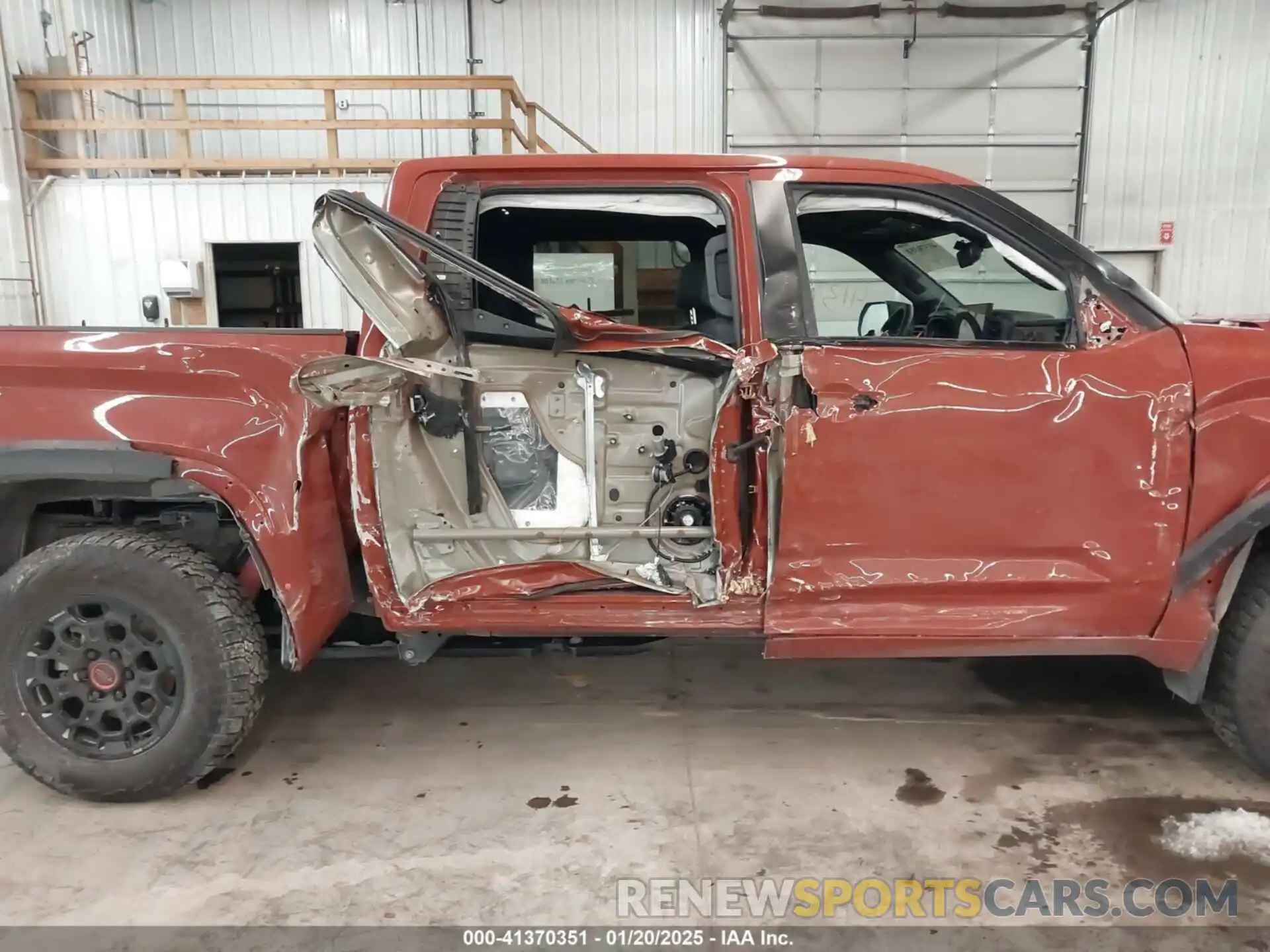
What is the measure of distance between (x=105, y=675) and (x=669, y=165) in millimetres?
2344

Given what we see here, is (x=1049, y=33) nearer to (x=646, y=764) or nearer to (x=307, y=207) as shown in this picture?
(x=307, y=207)

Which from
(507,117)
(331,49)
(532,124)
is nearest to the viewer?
(507,117)

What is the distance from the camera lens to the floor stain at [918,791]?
8.39 feet

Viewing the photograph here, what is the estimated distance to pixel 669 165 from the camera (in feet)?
8.33

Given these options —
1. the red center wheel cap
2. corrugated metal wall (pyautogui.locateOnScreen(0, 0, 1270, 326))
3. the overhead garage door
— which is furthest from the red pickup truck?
corrugated metal wall (pyautogui.locateOnScreen(0, 0, 1270, 326))

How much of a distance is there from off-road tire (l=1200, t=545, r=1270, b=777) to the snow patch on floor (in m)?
0.23

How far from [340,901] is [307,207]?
23.2ft

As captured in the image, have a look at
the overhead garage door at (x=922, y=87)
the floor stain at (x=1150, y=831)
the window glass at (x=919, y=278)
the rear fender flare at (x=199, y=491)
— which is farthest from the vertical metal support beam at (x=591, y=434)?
the overhead garage door at (x=922, y=87)

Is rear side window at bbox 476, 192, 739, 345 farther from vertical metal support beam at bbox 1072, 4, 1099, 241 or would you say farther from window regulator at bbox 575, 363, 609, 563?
vertical metal support beam at bbox 1072, 4, 1099, 241

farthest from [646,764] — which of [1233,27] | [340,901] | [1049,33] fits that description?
[1233,27]

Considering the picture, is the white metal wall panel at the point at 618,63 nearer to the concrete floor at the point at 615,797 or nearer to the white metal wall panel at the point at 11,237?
the white metal wall panel at the point at 11,237

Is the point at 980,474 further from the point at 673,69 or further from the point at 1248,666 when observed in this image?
the point at 673,69

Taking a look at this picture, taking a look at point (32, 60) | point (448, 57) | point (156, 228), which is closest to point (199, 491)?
point (156, 228)

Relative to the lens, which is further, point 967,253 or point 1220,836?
point 967,253
